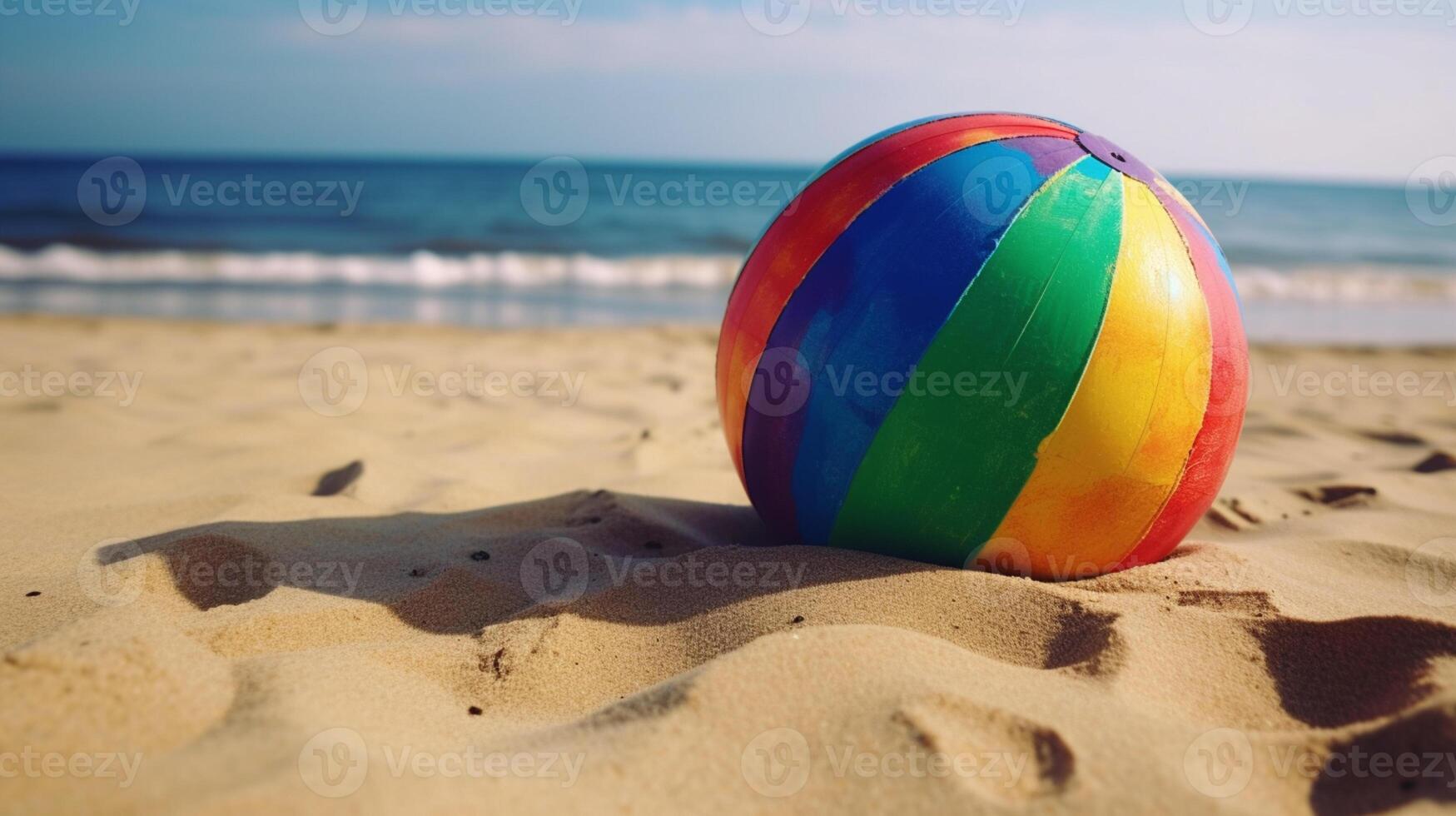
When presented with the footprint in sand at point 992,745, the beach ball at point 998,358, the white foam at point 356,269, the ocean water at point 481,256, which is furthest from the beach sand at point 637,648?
the white foam at point 356,269

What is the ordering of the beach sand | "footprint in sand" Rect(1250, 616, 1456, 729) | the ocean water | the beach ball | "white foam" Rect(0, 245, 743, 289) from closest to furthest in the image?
the beach sand
"footprint in sand" Rect(1250, 616, 1456, 729)
the beach ball
the ocean water
"white foam" Rect(0, 245, 743, 289)

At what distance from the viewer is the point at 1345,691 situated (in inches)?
92.8

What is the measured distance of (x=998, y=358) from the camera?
2.63 metres

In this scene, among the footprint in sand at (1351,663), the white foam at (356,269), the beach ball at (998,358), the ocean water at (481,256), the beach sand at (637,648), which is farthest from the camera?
the white foam at (356,269)

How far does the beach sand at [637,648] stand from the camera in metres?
1.87

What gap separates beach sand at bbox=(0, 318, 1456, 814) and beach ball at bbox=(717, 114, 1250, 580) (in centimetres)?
19

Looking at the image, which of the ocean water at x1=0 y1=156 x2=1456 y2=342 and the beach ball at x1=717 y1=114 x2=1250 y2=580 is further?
the ocean water at x1=0 y1=156 x2=1456 y2=342

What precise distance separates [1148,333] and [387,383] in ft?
16.8

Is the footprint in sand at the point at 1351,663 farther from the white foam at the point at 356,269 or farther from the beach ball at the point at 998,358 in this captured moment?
the white foam at the point at 356,269

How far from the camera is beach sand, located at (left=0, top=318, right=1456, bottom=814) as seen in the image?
1874 mm

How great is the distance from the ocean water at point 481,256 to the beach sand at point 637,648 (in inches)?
136

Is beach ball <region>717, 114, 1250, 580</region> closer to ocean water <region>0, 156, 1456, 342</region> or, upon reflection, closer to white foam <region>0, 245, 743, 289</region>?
ocean water <region>0, 156, 1456, 342</region>

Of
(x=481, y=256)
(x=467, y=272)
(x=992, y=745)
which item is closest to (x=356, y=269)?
(x=467, y=272)

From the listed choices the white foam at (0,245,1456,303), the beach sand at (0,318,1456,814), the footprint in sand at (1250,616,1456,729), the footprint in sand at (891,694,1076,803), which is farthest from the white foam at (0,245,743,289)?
the footprint in sand at (891,694,1076,803)
